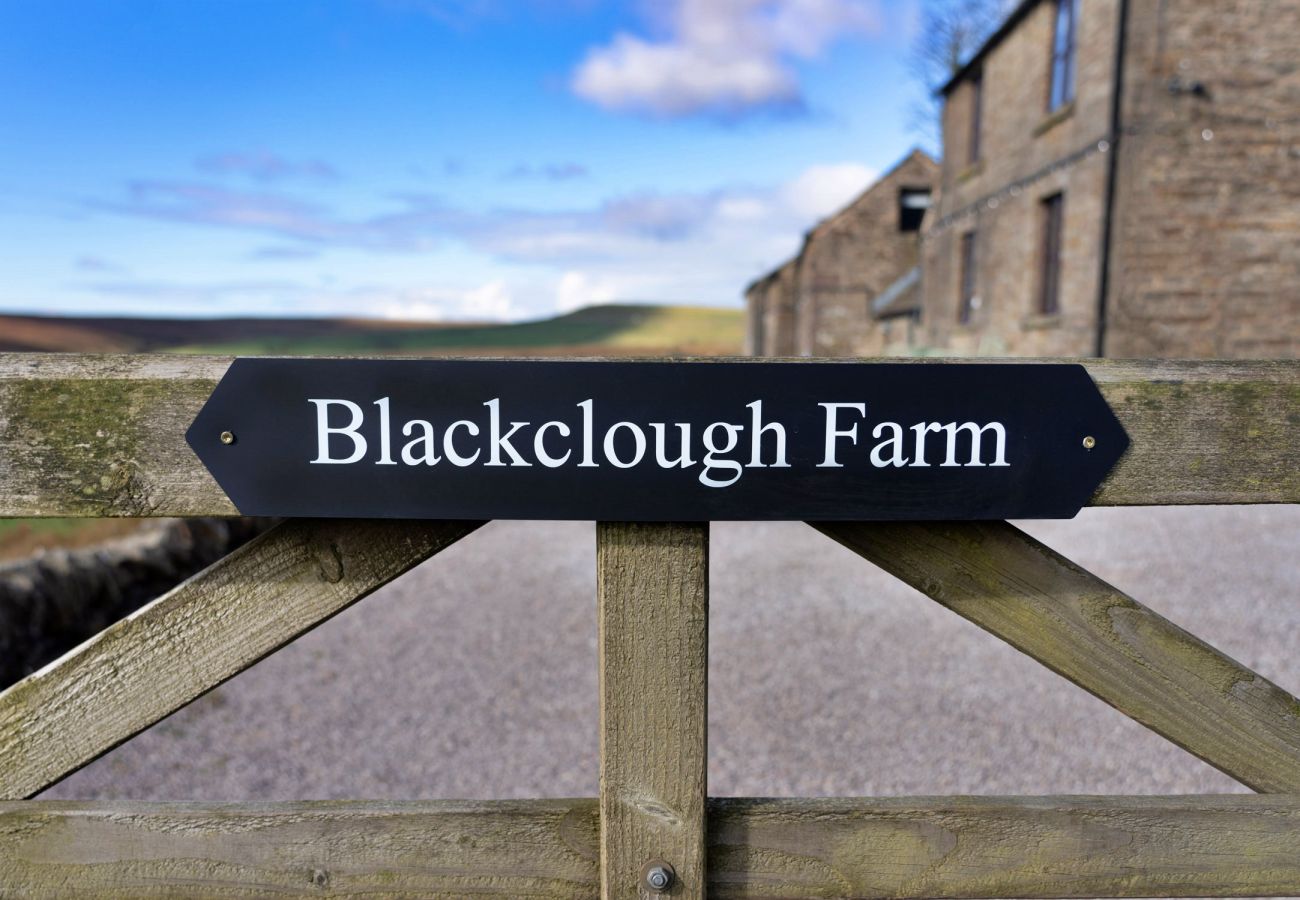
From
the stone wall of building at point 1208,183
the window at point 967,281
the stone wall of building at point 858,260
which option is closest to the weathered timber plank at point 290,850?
the stone wall of building at point 1208,183

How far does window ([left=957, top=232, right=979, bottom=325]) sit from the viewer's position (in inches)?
719

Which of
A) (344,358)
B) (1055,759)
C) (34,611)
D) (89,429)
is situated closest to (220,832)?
(89,429)

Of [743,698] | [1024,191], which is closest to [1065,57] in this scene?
[1024,191]

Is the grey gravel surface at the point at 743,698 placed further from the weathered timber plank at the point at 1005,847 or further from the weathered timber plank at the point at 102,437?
the weathered timber plank at the point at 102,437

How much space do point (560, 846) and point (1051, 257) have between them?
15.0 m

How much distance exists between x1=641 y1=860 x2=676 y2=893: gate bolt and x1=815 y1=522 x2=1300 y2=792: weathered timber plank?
0.60m

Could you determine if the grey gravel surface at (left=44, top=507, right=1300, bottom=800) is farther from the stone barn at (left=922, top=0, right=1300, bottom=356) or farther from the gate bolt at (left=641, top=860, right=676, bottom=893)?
the stone barn at (left=922, top=0, right=1300, bottom=356)

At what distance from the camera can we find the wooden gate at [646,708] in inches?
57.5

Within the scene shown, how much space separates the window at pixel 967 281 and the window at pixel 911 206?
10261mm

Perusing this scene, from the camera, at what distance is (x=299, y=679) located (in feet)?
19.9

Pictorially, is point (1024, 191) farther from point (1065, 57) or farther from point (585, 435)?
point (585, 435)

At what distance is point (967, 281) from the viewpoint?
18625mm

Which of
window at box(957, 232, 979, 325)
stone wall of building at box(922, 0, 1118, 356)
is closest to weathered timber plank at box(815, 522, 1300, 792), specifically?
stone wall of building at box(922, 0, 1118, 356)

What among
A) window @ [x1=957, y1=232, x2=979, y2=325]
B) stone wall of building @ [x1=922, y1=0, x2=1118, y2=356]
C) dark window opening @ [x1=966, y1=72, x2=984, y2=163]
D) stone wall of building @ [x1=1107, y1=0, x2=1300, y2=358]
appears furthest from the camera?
window @ [x1=957, y1=232, x2=979, y2=325]
